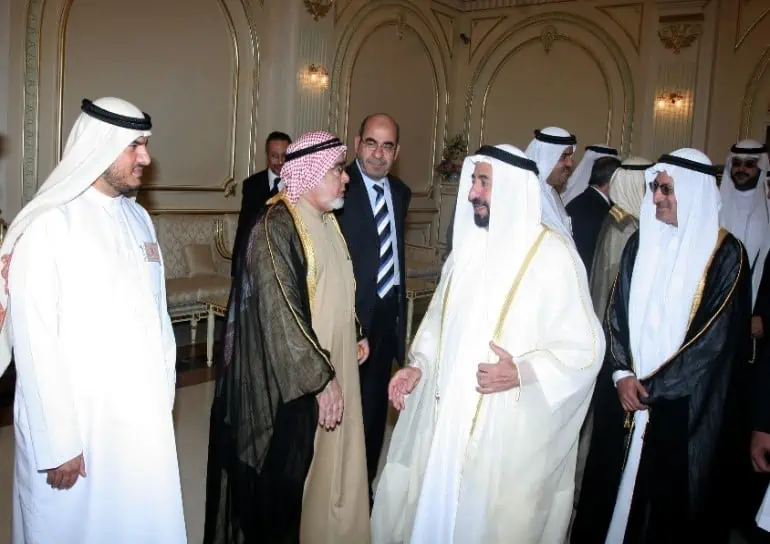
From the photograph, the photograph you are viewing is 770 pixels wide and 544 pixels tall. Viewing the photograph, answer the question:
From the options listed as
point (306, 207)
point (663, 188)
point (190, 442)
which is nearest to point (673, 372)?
point (663, 188)

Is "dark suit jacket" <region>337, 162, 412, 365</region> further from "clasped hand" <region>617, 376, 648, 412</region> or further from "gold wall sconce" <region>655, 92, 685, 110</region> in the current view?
"gold wall sconce" <region>655, 92, 685, 110</region>

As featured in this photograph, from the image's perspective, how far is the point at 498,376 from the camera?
207cm

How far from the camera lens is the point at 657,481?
8.34 ft

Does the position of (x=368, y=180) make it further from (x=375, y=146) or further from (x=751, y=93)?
(x=751, y=93)

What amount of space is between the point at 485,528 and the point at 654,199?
4.63 ft

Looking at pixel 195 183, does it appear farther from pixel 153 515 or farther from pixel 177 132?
pixel 153 515

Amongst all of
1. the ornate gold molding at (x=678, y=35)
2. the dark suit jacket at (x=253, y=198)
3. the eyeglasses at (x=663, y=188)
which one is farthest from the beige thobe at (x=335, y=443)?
the ornate gold molding at (x=678, y=35)

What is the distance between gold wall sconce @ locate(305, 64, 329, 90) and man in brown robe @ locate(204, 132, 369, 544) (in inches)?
202

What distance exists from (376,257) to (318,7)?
5.11 metres

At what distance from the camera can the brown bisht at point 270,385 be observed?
2.38 meters

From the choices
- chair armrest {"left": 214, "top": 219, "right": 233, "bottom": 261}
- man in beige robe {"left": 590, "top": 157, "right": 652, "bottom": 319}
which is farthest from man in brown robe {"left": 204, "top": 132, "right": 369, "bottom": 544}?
chair armrest {"left": 214, "top": 219, "right": 233, "bottom": 261}

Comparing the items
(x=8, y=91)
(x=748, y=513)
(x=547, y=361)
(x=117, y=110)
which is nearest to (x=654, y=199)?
(x=547, y=361)

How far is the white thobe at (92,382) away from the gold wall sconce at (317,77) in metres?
5.50

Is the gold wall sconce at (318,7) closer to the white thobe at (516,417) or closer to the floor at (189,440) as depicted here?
the floor at (189,440)
